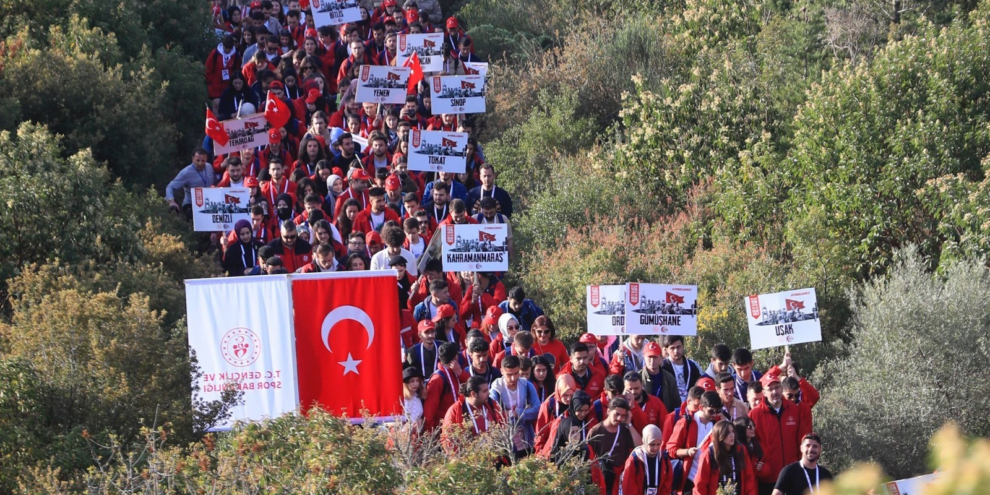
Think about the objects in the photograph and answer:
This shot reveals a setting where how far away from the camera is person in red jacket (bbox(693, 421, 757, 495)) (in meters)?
9.49

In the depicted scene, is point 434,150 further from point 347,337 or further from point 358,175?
point 347,337

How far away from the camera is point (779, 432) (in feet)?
35.2

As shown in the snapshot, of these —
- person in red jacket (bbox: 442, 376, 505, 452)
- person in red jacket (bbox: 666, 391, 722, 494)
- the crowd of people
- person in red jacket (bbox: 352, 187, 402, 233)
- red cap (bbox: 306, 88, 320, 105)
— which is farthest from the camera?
red cap (bbox: 306, 88, 320, 105)

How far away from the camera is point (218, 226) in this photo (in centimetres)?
1490

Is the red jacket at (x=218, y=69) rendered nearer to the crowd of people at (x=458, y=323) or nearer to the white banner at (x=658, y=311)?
the crowd of people at (x=458, y=323)

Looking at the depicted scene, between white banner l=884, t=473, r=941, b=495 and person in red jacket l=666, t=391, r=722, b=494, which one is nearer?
white banner l=884, t=473, r=941, b=495

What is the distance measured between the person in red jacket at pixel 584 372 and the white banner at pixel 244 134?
774 centimetres

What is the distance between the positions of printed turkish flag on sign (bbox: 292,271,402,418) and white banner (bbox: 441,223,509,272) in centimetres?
342

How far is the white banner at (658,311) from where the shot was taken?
11.9m

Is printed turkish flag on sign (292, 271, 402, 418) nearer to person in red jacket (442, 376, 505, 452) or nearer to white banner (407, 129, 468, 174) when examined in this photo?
person in red jacket (442, 376, 505, 452)

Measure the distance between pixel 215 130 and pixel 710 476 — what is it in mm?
9680

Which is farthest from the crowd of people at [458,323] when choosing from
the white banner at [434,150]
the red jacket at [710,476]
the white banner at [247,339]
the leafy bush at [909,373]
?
the leafy bush at [909,373]

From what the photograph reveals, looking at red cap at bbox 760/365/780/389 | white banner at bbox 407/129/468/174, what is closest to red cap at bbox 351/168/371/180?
white banner at bbox 407/129/468/174

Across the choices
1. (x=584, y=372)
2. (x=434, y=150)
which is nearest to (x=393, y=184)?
(x=434, y=150)
